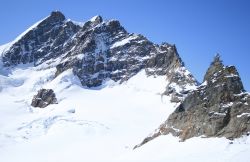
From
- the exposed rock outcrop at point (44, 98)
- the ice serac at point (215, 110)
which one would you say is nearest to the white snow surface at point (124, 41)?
the exposed rock outcrop at point (44, 98)

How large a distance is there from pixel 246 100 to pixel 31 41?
410 ft

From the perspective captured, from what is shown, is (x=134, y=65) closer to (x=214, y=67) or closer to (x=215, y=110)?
(x=214, y=67)

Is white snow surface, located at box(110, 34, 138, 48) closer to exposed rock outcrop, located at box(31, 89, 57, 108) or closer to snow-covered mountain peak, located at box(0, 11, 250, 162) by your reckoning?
snow-covered mountain peak, located at box(0, 11, 250, 162)

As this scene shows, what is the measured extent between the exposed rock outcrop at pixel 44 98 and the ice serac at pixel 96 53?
613 inches

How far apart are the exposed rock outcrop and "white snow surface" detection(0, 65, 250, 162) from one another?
2.25 meters

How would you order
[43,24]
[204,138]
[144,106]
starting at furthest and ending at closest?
[43,24] < [144,106] < [204,138]

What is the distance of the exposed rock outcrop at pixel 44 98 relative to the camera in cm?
11944

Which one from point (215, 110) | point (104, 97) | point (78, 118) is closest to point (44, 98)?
point (104, 97)

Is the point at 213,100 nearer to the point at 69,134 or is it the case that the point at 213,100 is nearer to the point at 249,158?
the point at 249,158

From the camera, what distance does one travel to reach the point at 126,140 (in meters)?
82.2

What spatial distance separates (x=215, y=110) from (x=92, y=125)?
1717 inches

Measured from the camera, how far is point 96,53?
147 metres

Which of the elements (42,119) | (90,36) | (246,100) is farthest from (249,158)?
(90,36)

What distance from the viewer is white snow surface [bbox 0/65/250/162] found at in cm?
5391
